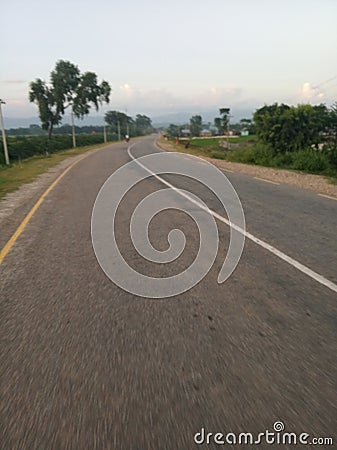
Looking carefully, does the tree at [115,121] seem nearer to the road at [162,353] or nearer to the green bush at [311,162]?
the green bush at [311,162]

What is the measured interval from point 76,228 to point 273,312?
4.62 meters

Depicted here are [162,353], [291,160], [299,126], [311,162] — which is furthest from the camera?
[299,126]

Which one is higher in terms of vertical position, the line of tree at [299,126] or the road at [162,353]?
the line of tree at [299,126]

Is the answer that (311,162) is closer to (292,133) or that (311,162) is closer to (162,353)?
(292,133)

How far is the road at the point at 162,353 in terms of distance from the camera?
2225 mm

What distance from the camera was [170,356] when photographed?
A: 9.51 feet

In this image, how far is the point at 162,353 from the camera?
2.94 meters

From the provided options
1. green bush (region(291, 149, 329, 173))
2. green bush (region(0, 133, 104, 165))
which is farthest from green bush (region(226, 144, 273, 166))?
green bush (region(0, 133, 104, 165))

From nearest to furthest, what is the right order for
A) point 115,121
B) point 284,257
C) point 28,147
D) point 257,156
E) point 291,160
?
point 284,257
point 291,160
point 257,156
point 28,147
point 115,121

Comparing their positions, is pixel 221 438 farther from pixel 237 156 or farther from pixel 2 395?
pixel 237 156

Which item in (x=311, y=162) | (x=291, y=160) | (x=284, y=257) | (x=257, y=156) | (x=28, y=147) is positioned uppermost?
(x=284, y=257)

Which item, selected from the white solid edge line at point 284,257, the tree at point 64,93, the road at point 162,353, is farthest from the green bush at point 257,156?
the tree at point 64,93

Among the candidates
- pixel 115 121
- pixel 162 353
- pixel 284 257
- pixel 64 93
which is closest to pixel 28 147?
pixel 64 93

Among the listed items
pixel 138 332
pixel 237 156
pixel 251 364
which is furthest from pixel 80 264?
pixel 237 156
